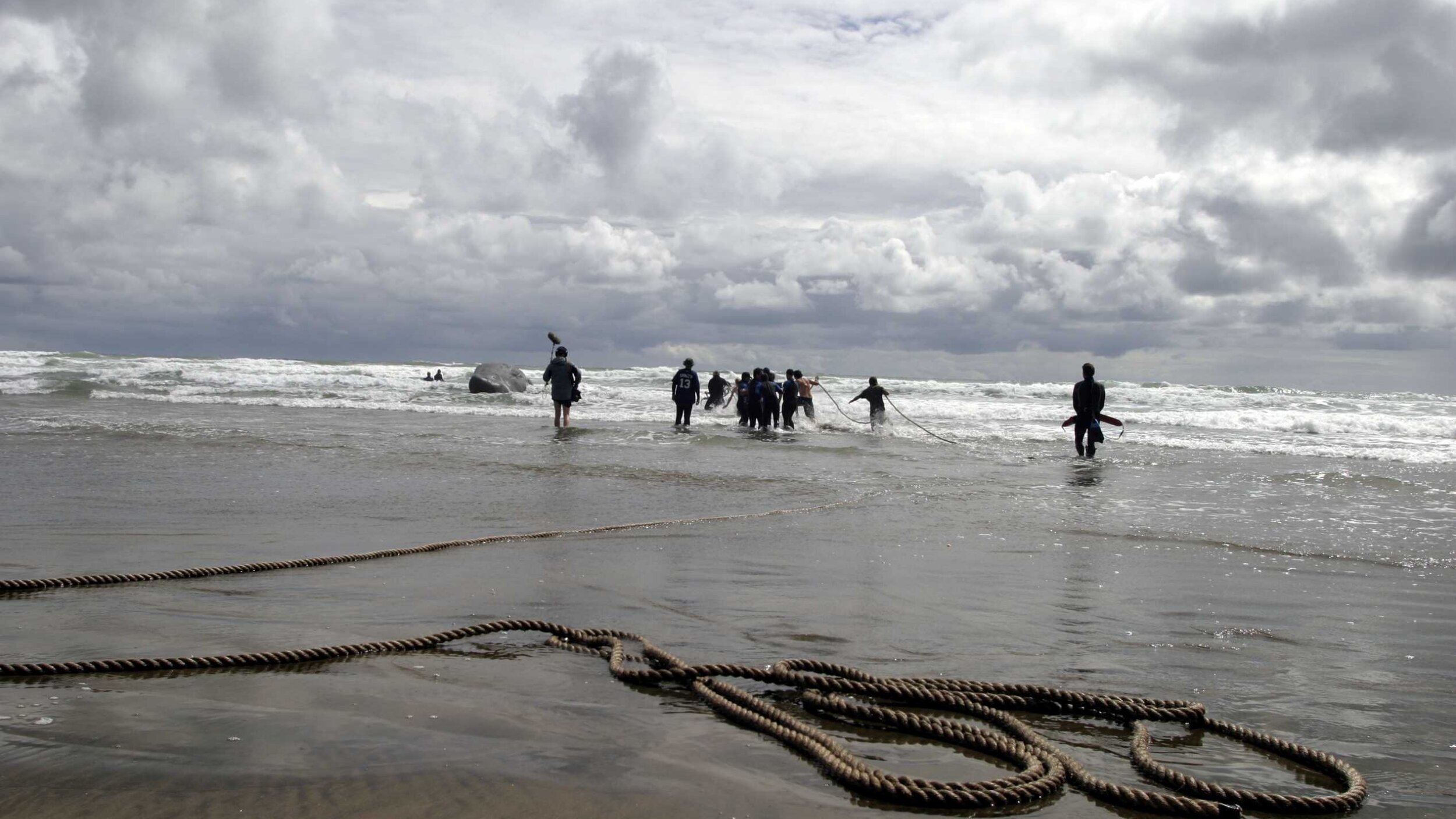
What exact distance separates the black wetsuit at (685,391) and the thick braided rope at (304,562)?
14.2 m

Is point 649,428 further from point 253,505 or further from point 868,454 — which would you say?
point 253,505

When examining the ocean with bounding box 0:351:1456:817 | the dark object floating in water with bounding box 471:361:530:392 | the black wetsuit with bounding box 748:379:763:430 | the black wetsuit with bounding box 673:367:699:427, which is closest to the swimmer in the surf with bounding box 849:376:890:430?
the black wetsuit with bounding box 748:379:763:430

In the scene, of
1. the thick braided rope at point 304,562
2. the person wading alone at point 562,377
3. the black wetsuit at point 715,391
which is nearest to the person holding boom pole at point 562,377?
the person wading alone at point 562,377

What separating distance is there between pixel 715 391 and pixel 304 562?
76.5ft

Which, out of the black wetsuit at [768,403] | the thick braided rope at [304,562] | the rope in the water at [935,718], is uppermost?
the black wetsuit at [768,403]

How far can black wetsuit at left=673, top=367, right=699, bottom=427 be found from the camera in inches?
969

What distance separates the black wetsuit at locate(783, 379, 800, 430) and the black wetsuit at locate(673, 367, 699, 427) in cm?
227

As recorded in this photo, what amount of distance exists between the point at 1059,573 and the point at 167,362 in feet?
197

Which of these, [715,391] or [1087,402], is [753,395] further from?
[1087,402]

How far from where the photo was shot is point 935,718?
3.81 meters

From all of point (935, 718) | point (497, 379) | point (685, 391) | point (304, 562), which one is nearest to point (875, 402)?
point (685, 391)

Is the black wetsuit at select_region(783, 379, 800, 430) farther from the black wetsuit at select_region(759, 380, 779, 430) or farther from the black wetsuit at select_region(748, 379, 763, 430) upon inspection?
the black wetsuit at select_region(748, 379, 763, 430)

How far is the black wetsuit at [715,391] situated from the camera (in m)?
29.6

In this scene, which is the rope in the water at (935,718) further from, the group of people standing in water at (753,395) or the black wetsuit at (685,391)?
the black wetsuit at (685,391)
